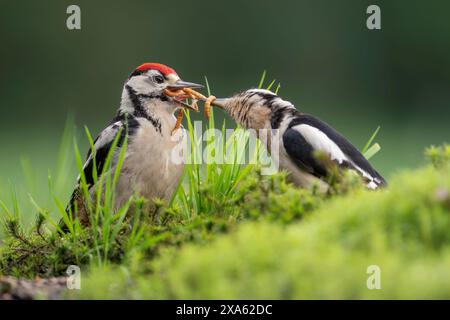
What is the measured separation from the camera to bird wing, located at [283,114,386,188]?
13.5ft

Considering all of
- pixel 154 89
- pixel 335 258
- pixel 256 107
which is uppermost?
pixel 154 89

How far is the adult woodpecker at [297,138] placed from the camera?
4148 mm

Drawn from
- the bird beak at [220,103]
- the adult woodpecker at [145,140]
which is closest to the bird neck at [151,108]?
the adult woodpecker at [145,140]

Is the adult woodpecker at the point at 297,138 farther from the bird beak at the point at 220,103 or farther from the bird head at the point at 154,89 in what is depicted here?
the bird head at the point at 154,89

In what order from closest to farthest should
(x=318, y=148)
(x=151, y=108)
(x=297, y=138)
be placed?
(x=318, y=148) → (x=297, y=138) → (x=151, y=108)

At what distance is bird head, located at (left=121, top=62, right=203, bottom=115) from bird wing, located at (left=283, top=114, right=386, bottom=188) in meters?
0.65

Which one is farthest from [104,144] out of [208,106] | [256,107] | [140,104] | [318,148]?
[318,148]

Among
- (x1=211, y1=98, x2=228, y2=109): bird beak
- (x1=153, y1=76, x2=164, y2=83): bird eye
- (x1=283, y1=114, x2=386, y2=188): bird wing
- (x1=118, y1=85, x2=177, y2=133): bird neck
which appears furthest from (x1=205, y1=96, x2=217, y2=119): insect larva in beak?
(x1=283, y1=114, x2=386, y2=188): bird wing

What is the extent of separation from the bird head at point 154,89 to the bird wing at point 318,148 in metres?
0.65

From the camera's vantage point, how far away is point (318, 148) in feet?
13.6

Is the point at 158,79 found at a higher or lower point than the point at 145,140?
higher

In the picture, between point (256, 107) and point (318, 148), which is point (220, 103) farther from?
point (318, 148)

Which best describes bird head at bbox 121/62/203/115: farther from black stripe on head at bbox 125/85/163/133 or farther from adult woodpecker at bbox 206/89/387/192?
adult woodpecker at bbox 206/89/387/192

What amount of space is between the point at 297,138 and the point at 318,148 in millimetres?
166
